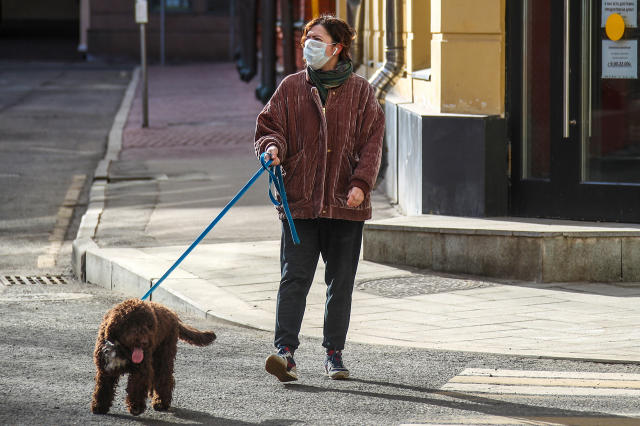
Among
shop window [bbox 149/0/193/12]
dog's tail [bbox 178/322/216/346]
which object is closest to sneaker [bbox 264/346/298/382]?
dog's tail [bbox 178/322/216/346]

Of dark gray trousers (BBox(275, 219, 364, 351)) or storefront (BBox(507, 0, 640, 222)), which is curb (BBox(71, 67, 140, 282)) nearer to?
storefront (BBox(507, 0, 640, 222))

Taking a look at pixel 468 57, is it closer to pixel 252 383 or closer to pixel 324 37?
pixel 324 37

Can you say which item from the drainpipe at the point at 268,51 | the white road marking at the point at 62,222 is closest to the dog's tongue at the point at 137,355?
the white road marking at the point at 62,222

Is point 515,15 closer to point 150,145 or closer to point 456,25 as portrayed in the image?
point 456,25

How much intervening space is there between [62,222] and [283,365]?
7.23 m

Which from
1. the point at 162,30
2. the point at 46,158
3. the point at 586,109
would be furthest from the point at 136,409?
the point at 162,30

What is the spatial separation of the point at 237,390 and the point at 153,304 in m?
0.65

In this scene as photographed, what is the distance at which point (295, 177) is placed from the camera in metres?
6.11

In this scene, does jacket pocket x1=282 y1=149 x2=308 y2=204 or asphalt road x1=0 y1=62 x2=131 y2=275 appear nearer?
jacket pocket x1=282 y1=149 x2=308 y2=204

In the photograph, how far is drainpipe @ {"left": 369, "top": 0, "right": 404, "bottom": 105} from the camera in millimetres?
13242

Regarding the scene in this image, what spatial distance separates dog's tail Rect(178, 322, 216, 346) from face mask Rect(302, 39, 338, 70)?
4.51ft

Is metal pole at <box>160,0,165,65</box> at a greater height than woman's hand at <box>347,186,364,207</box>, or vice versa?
metal pole at <box>160,0,165,65</box>

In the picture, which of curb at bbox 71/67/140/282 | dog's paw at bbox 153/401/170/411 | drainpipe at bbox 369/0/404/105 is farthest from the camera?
drainpipe at bbox 369/0/404/105

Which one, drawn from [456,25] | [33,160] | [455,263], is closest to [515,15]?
[456,25]
